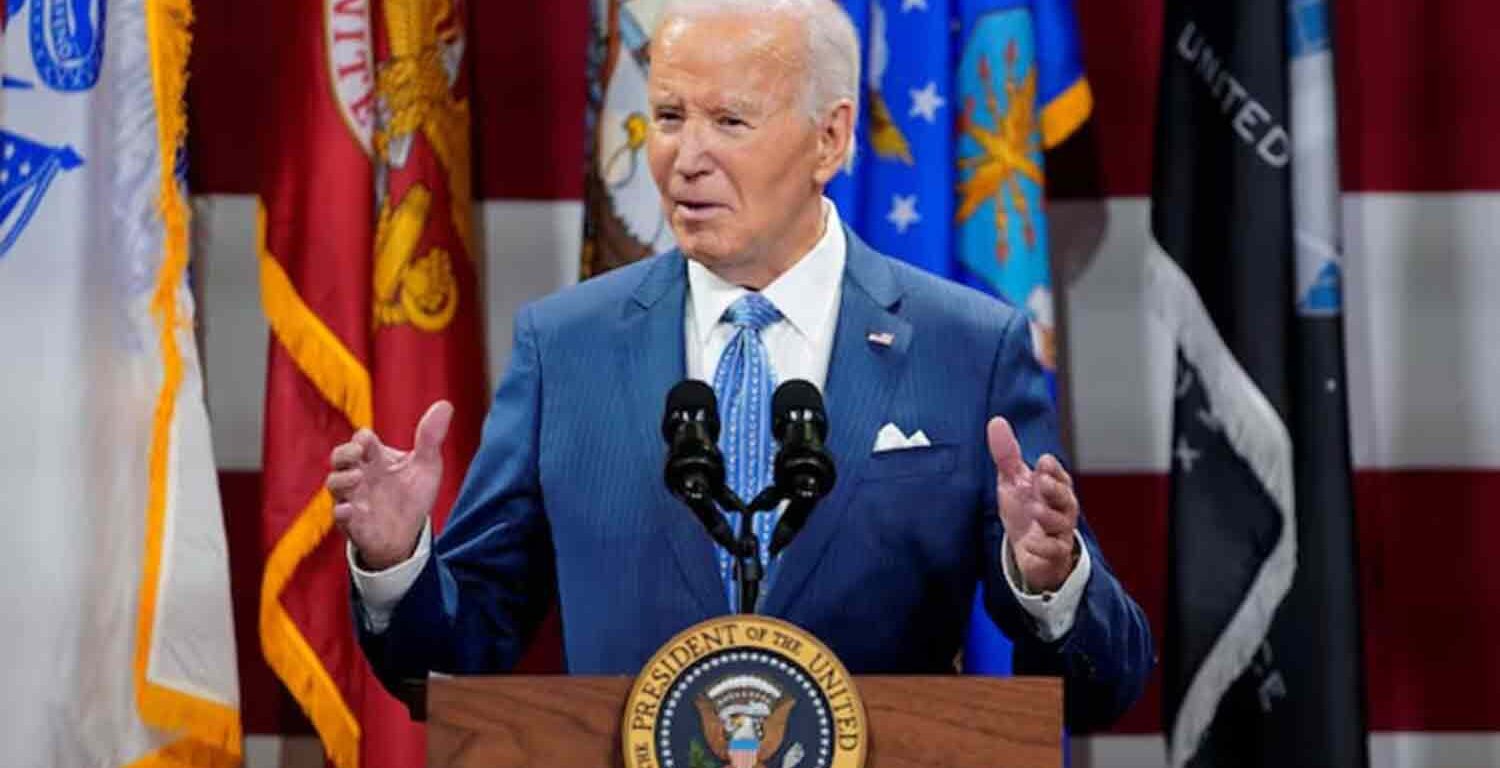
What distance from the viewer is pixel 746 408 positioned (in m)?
2.37

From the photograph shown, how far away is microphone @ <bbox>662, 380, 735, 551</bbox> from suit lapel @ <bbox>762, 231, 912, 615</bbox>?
292 millimetres

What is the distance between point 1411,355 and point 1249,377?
431 millimetres

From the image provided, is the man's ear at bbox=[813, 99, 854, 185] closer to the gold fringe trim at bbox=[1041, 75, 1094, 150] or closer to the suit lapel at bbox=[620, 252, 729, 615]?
the suit lapel at bbox=[620, 252, 729, 615]

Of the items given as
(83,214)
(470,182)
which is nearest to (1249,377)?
(470,182)

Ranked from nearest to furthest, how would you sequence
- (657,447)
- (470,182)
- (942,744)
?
(942,744) < (657,447) < (470,182)

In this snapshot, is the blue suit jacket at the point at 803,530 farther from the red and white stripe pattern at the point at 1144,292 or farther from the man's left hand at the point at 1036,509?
the red and white stripe pattern at the point at 1144,292

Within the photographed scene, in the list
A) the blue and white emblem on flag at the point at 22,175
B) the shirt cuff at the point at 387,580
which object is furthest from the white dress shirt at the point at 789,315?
the blue and white emblem on flag at the point at 22,175

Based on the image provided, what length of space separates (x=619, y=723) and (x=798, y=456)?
27 cm

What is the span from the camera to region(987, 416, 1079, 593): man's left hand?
6.44 ft

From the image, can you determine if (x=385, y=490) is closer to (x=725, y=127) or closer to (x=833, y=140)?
(x=725, y=127)

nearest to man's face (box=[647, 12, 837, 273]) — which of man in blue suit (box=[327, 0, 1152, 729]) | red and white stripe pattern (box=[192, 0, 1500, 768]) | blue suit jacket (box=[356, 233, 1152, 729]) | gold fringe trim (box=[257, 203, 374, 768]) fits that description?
man in blue suit (box=[327, 0, 1152, 729])

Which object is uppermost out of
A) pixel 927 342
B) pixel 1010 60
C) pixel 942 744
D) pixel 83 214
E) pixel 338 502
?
pixel 1010 60

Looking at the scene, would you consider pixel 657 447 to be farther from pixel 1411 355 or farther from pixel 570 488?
pixel 1411 355

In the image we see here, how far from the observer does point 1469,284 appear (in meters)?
3.87
